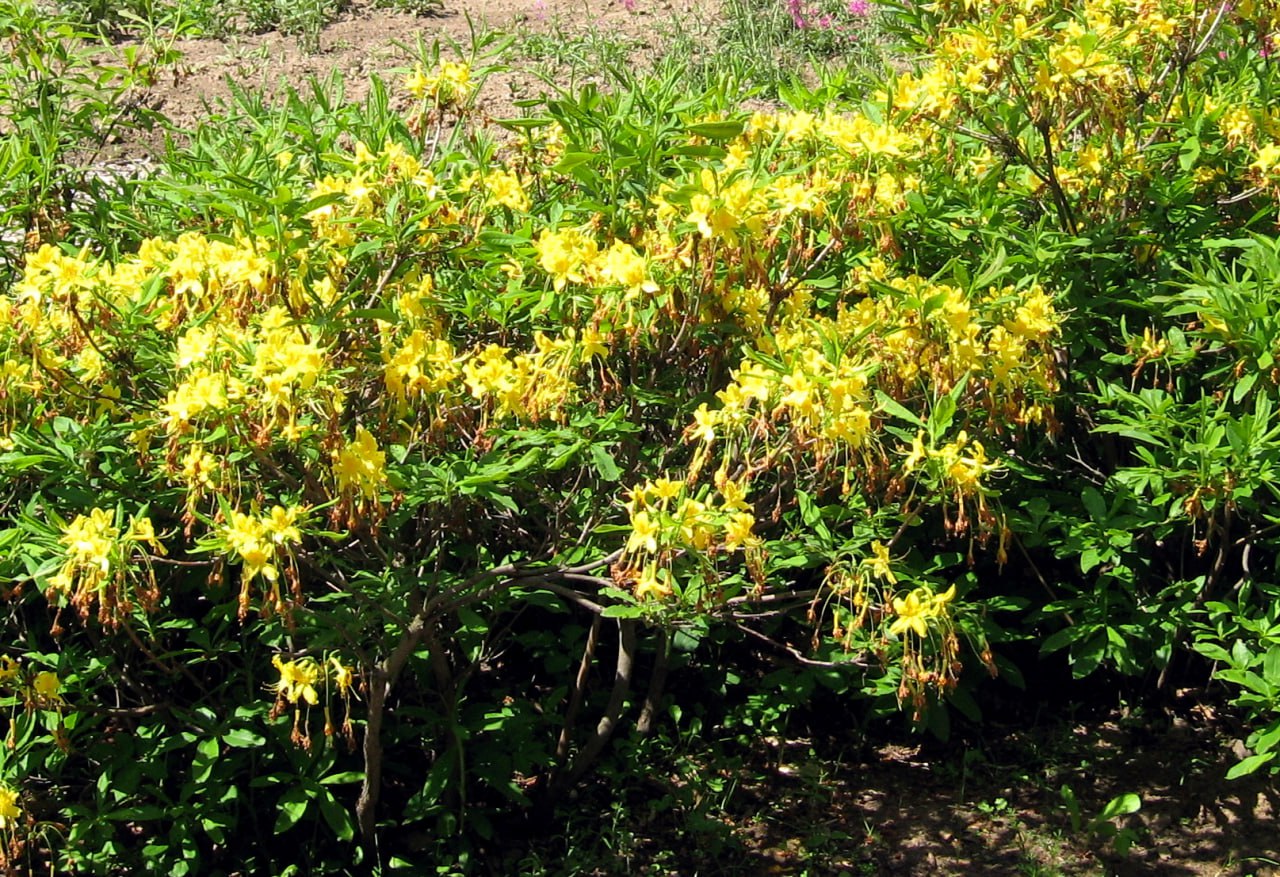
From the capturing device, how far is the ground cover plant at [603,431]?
269cm

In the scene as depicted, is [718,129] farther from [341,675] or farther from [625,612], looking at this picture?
[341,675]

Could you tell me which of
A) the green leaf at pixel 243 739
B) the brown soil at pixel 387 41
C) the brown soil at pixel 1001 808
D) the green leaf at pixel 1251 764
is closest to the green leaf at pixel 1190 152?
the green leaf at pixel 1251 764

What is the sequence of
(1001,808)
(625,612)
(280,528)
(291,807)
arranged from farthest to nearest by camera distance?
(1001,808)
(291,807)
(625,612)
(280,528)

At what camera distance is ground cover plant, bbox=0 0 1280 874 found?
2686 millimetres

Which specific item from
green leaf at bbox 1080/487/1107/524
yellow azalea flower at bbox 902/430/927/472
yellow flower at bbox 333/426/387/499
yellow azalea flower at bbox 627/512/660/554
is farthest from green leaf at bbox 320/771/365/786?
green leaf at bbox 1080/487/1107/524

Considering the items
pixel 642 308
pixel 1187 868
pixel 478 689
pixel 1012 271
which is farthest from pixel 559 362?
pixel 1187 868

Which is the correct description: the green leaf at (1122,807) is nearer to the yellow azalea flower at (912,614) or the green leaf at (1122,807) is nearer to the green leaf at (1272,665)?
the green leaf at (1272,665)

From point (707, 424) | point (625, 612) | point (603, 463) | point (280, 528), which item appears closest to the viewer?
point (280, 528)

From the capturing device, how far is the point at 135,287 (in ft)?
9.23

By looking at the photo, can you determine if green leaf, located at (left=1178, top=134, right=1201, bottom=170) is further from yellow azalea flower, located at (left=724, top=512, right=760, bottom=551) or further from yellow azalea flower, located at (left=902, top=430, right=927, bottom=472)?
yellow azalea flower, located at (left=724, top=512, right=760, bottom=551)

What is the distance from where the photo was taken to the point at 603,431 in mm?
2857

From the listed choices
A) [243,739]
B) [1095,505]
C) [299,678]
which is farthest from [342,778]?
[1095,505]

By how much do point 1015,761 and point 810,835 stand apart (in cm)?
66

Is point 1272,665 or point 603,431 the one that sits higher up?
point 603,431
